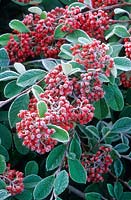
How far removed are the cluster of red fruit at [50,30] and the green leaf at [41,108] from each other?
37cm

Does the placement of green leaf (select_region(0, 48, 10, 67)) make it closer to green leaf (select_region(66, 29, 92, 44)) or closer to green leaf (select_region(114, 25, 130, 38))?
green leaf (select_region(66, 29, 92, 44))

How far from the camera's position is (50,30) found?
1.45 m

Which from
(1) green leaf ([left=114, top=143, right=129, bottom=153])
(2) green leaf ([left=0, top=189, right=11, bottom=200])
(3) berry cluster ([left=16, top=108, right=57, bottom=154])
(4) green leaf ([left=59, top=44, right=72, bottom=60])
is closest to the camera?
(3) berry cluster ([left=16, top=108, right=57, bottom=154])

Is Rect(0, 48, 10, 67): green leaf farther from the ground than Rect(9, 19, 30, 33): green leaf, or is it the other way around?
Rect(9, 19, 30, 33): green leaf

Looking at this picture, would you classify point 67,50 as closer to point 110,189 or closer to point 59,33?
point 59,33

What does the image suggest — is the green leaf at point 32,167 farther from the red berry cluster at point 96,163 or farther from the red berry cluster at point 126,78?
the red berry cluster at point 126,78

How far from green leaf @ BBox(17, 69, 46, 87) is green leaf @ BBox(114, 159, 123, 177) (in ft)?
1.24

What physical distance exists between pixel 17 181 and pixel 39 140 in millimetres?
242

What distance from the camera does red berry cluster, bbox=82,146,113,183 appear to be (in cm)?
137

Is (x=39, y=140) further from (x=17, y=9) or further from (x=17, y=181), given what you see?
(x=17, y=9)

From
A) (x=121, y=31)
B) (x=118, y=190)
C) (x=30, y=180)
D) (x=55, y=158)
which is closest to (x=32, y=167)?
(x=30, y=180)

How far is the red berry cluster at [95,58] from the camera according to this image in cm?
123

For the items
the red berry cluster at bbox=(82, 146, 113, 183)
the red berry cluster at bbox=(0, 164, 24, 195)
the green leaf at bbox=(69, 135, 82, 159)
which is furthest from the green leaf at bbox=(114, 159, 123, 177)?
the red berry cluster at bbox=(0, 164, 24, 195)

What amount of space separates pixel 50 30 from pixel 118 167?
48 cm
